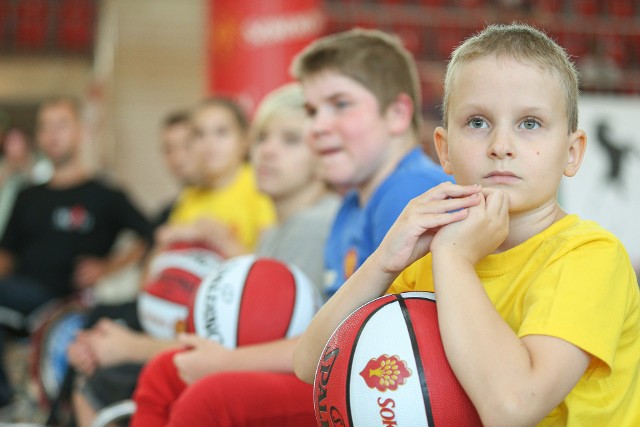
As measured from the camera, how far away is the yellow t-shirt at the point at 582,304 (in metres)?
1.34

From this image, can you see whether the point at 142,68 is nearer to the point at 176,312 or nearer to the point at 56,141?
the point at 56,141

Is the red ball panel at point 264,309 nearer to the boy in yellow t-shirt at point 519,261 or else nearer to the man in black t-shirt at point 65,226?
the boy in yellow t-shirt at point 519,261

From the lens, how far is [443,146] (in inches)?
65.2

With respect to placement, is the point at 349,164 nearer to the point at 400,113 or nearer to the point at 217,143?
the point at 400,113

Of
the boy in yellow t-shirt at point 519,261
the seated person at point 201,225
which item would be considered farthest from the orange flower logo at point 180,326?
the boy in yellow t-shirt at point 519,261

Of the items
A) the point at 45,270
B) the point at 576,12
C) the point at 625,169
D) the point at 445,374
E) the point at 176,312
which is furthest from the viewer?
the point at 576,12

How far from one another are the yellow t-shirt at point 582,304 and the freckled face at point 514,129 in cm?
10

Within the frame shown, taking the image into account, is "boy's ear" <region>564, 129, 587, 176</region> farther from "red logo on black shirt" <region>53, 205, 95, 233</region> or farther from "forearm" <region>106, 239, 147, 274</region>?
"red logo on black shirt" <region>53, 205, 95, 233</region>

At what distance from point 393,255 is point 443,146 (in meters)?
0.28

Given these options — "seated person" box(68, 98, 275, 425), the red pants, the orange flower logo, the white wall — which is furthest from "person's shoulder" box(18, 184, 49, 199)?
the white wall

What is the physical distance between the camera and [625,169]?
7.62 m

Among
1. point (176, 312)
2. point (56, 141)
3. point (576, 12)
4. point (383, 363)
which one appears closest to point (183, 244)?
point (176, 312)

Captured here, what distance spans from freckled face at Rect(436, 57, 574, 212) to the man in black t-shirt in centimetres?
376

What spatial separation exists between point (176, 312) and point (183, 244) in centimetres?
42
